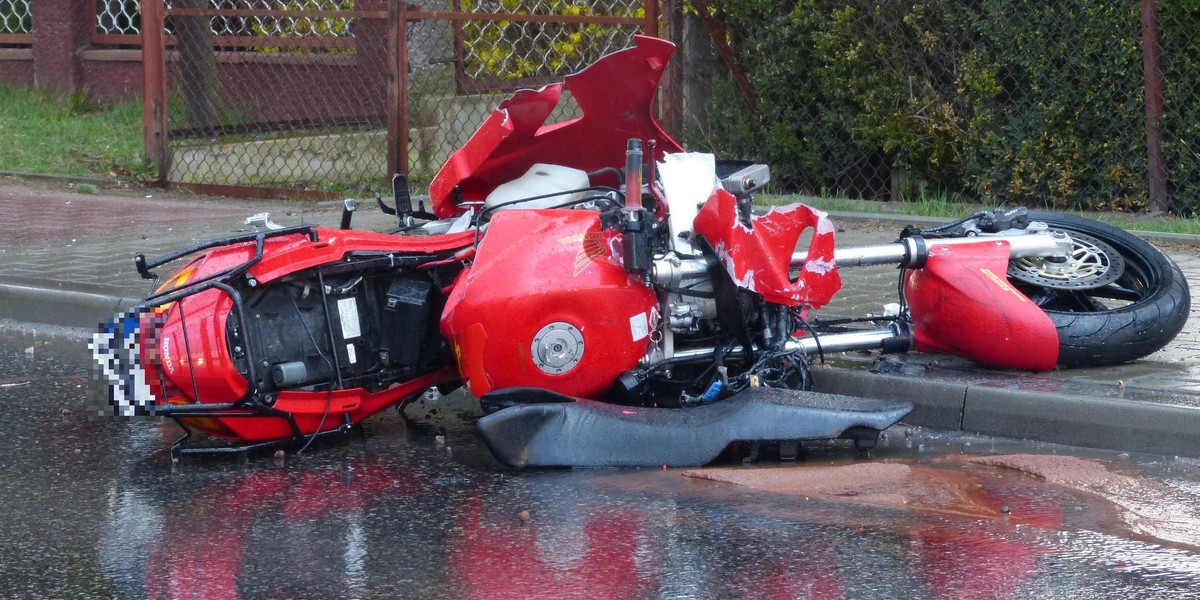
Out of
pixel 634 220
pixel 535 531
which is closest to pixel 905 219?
pixel 634 220

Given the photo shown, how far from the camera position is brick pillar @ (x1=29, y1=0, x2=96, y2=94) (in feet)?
55.8

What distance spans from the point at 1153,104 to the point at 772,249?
547 cm

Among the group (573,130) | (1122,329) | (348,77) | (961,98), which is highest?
(348,77)

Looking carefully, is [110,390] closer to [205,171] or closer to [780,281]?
[780,281]

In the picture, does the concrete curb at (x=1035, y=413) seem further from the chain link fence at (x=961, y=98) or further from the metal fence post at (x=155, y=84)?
the metal fence post at (x=155, y=84)

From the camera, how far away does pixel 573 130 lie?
17.9 ft

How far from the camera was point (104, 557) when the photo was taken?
12.8ft

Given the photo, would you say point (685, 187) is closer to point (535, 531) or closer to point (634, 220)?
point (634, 220)

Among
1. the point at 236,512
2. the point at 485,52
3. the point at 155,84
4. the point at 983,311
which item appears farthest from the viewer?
the point at 155,84

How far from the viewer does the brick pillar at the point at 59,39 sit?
17.0 m

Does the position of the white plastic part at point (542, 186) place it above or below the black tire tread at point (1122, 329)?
above

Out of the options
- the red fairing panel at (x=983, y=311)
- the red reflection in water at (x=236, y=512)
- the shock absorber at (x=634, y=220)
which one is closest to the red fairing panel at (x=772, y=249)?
the shock absorber at (x=634, y=220)

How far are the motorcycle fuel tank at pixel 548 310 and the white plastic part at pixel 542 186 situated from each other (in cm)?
53

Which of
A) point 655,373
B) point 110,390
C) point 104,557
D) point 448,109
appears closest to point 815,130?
→ point 448,109
